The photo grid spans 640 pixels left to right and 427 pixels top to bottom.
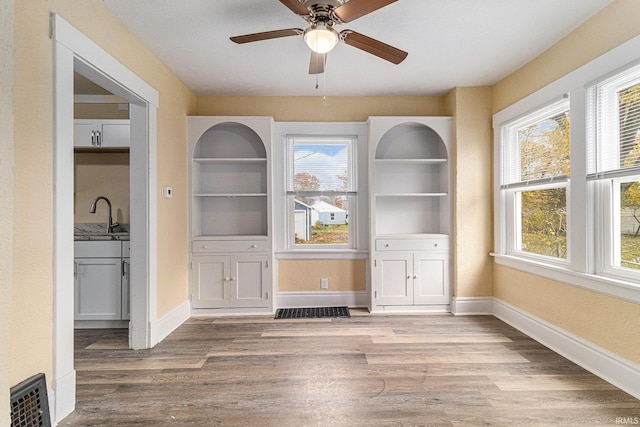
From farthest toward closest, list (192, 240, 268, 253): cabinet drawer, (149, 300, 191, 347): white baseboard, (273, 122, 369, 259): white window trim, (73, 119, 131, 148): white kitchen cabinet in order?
1. (273, 122, 369, 259): white window trim
2. (192, 240, 268, 253): cabinet drawer
3. (73, 119, 131, 148): white kitchen cabinet
4. (149, 300, 191, 347): white baseboard

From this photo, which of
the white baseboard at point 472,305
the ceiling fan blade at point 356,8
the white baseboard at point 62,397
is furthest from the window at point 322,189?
the white baseboard at point 62,397

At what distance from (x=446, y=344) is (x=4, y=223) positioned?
3.04 meters

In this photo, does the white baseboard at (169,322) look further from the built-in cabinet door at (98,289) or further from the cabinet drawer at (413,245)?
the cabinet drawer at (413,245)

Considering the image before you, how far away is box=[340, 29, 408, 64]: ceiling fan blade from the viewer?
2.08 m

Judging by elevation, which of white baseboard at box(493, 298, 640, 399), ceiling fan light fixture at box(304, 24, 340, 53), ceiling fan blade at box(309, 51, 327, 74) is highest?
ceiling fan blade at box(309, 51, 327, 74)

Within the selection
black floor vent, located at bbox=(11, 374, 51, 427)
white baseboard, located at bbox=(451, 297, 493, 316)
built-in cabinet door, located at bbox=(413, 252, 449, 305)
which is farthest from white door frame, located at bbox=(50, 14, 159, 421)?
white baseboard, located at bbox=(451, 297, 493, 316)

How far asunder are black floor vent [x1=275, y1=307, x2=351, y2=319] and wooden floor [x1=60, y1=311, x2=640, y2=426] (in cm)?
37

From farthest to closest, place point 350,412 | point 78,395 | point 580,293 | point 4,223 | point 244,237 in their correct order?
point 244,237 < point 580,293 < point 78,395 < point 350,412 < point 4,223

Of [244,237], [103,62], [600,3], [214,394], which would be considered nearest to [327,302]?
[244,237]

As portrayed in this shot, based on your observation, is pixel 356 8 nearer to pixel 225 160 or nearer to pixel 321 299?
pixel 225 160

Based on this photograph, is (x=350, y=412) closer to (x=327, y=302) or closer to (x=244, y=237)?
(x=327, y=302)

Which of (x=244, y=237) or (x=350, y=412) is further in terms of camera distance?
(x=244, y=237)

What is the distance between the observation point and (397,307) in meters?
3.79

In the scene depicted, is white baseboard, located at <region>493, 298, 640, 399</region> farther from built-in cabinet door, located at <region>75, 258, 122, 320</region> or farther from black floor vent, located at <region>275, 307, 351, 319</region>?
built-in cabinet door, located at <region>75, 258, 122, 320</region>
